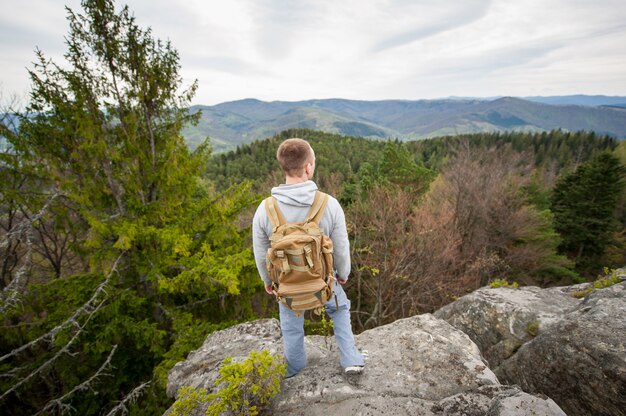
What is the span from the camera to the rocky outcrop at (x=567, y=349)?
3062 millimetres

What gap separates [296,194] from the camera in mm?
2545

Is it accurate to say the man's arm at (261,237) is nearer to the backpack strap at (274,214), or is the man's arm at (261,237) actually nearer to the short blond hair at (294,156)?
the backpack strap at (274,214)

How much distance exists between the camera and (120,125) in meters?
5.97

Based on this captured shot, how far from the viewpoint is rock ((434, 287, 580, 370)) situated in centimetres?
515

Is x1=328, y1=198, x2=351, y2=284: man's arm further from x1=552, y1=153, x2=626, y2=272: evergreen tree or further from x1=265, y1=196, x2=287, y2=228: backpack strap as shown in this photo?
x1=552, y1=153, x2=626, y2=272: evergreen tree

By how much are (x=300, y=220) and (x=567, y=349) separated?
12.1 feet

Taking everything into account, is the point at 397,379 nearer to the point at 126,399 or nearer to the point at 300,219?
the point at 300,219

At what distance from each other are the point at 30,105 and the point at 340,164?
48.7 meters

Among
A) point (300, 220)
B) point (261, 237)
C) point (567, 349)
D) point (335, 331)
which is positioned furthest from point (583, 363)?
point (261, 237)

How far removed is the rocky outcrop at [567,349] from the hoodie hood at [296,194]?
3.66m

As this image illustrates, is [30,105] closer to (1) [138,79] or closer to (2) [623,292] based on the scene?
(1) [138,79]

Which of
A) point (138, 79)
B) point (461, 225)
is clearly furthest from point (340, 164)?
point (138, 79)

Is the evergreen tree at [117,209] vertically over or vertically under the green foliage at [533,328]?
over

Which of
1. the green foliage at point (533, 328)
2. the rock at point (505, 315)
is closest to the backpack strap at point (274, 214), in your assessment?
the rock at point (505, 315)
